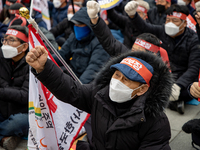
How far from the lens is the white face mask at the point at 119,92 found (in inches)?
86.4

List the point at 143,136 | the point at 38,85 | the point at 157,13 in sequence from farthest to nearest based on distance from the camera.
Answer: the point at 157,13 → the point at 38,85 → the point at 143,136

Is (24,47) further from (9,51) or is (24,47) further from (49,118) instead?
(49,118)

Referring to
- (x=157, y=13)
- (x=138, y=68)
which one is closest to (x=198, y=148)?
(x=138, y=68)

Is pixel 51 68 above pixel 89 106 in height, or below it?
above

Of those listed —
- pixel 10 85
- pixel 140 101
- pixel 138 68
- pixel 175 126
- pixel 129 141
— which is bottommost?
pixel 175 126

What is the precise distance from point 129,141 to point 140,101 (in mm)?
352

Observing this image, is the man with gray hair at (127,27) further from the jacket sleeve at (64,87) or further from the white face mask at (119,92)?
the white face mask at (119,92)

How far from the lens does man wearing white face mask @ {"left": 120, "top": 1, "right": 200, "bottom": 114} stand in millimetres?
4449

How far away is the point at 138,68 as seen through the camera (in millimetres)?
2154

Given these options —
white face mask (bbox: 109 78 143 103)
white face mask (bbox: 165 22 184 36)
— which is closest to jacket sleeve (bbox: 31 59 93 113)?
white face mask (bbox: 109 78 143 103)

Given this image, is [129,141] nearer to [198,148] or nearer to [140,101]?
[140,101]

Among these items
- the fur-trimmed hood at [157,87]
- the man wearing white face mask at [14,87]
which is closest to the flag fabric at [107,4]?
the man wearing white face mask at [14,87]

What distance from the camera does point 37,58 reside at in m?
1.95

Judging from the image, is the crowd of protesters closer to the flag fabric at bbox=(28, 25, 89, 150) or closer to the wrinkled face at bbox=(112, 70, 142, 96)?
the wrinkled face at bbox=(112, 70, 142, 96)
